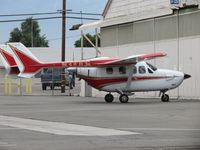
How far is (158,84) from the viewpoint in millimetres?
28359

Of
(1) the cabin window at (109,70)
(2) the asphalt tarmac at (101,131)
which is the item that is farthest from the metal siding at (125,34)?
(2) the asphalt tarmac at (101,131)

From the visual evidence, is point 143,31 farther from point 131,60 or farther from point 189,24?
point 131,60

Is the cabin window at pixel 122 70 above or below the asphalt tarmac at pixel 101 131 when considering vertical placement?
above

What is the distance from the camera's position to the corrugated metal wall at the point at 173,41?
3038cm

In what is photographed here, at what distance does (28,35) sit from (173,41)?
358 ft

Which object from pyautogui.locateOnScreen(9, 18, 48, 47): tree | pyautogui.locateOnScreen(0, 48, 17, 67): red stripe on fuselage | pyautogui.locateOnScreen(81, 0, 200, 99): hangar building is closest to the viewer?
pyautogui.locateOnScreen(81, 0, 200, 99): hangar building

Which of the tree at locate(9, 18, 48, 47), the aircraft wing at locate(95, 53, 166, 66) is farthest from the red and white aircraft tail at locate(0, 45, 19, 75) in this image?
the tree at locate(9, 18, 48, 47)

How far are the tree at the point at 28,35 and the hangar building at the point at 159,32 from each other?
3856 inches

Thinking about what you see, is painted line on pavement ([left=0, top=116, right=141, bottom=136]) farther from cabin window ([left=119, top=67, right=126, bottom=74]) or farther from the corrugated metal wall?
the corrugated metal wall

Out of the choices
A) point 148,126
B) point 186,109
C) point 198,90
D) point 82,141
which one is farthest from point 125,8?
point 82,141

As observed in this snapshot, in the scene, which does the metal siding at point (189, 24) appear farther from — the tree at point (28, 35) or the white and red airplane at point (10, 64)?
the tree at point (28, 35)

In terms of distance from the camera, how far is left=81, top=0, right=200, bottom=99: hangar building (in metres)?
30.6

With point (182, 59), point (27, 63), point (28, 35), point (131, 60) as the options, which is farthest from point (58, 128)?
point (28, 35)

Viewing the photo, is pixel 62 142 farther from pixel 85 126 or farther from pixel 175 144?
pixel 85 126
